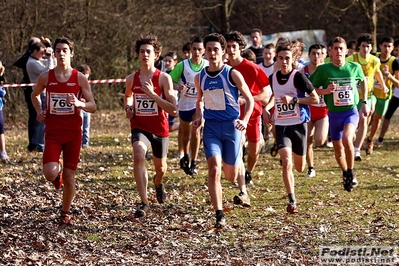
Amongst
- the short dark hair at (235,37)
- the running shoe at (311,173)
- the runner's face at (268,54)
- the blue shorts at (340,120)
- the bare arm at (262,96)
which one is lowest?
the running shoe at (311,173)

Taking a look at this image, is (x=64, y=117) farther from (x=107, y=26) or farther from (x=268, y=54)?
(x=107, y=26)

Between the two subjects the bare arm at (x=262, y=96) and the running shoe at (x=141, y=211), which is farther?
the bare arm at (x=262, y=96)

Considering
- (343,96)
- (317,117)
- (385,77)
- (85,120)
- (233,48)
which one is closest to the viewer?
(233,48)

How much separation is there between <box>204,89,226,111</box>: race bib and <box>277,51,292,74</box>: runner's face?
4.19 feet

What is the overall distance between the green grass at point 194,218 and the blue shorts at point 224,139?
0.78 metres

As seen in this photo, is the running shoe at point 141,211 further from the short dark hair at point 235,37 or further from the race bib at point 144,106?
the short dark hair at point 235,37

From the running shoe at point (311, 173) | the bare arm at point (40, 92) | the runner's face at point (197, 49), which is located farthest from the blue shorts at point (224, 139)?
the running shoe at point (311, 173)

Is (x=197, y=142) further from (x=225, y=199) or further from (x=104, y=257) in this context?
(x=104, y=257)

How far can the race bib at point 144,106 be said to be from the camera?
9.98 meters

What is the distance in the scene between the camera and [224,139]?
9516mm

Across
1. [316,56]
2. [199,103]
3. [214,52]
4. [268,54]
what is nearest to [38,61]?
[268,54]

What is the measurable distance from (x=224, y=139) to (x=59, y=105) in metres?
1.90

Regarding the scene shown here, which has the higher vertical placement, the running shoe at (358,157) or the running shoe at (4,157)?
the running shoe at (4,157)

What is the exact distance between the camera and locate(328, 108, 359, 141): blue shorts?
11555mm
